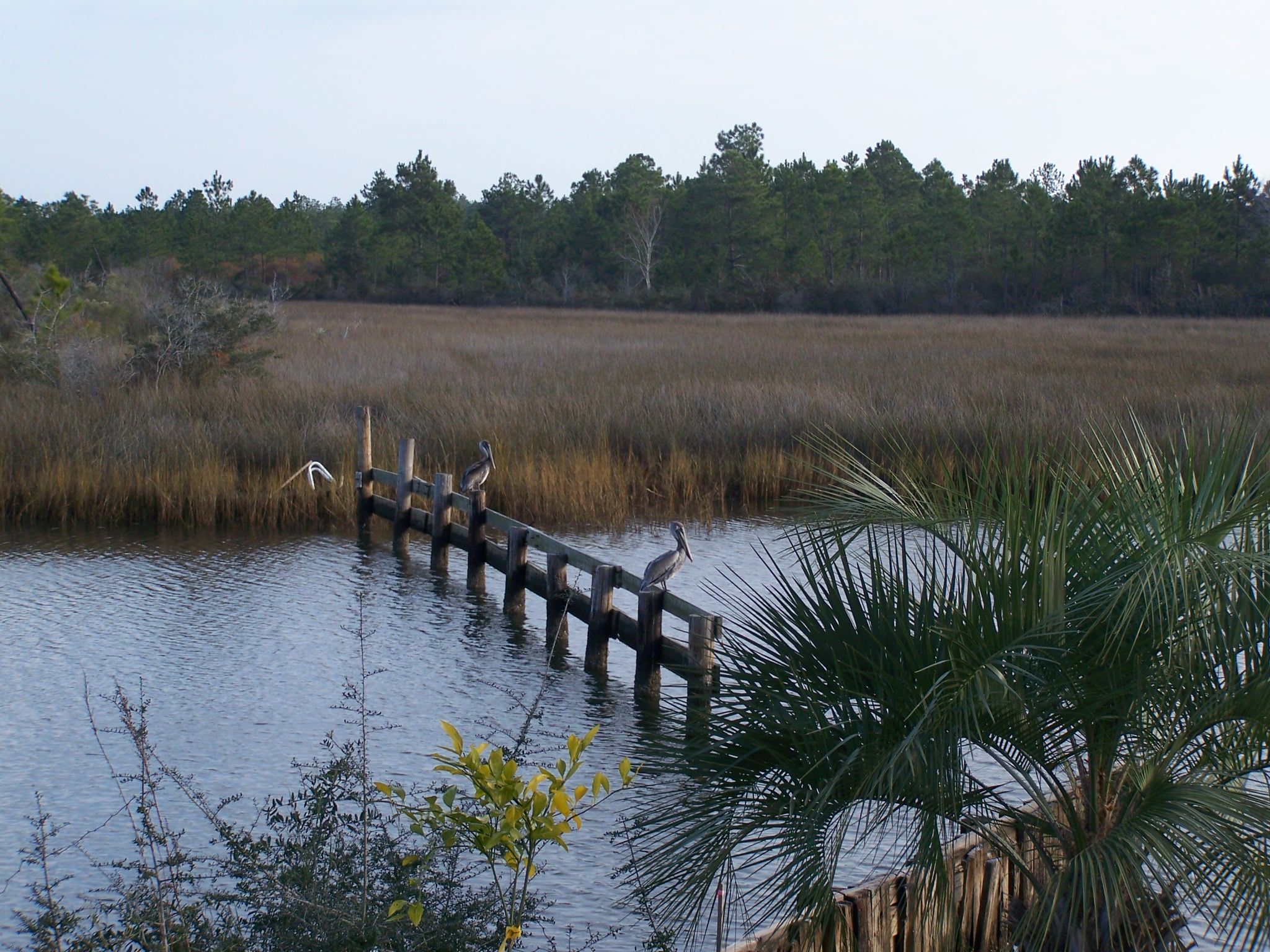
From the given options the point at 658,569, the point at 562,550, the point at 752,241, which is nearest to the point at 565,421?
the point at 562,550

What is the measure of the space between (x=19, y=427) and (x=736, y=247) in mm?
55595

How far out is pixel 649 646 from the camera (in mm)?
7418

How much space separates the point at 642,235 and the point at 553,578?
203ft

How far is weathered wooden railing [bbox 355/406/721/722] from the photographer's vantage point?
6842 mm

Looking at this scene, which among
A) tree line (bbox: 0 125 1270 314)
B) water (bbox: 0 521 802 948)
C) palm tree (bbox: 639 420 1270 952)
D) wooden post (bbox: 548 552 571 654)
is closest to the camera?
palm tree (bbox: 639 420 1270 952)

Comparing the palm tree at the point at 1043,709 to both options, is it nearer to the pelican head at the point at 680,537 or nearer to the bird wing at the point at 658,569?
the bird wing at the point at 658,569

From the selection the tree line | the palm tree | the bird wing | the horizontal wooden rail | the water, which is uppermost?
the tree line

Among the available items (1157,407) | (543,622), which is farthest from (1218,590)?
(1157,407)

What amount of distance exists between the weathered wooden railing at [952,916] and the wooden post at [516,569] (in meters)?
5.81

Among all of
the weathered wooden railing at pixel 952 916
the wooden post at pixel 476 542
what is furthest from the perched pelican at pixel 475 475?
the weathered wooden railing at pixel 952 916

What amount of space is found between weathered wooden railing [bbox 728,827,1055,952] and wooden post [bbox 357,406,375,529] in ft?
31.9

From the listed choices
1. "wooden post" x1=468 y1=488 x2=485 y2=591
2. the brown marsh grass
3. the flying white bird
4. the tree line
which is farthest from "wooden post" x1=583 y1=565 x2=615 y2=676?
the tree line

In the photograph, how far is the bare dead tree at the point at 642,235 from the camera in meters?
68.1

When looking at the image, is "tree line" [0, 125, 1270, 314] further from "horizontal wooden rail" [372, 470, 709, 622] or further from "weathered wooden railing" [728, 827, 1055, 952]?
"weathered wooden railing" [728, 827, 1055, 952]
